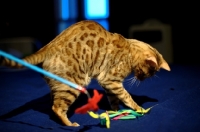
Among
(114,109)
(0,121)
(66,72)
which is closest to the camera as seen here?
(66,72)

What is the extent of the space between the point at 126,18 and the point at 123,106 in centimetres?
263

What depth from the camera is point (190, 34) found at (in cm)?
432

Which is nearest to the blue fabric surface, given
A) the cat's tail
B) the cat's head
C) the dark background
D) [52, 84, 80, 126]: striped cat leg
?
[52, 84, 80, 126]: striped cat leg

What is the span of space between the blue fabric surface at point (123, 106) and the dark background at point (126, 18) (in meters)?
1.20

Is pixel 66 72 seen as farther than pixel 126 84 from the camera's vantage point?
No

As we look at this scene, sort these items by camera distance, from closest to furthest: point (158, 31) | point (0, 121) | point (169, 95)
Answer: point (0, 121) < point (169, 95) < point (158, 31)

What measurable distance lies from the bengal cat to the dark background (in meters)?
2.28

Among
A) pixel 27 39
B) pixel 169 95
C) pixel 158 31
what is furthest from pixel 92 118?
pixel 27 39

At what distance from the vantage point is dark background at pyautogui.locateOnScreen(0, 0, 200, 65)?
4285mm

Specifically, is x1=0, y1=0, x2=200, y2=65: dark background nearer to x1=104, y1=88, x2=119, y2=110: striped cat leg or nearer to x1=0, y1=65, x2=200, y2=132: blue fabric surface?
x1=0, y1=65, x2=200, y2=132: blue fabric surface

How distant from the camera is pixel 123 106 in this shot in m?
2.17

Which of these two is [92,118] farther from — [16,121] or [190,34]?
[190,34]

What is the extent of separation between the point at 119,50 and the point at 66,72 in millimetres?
400

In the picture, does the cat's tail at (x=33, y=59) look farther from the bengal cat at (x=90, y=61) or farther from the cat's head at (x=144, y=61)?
the cat's head at (x=144, y=61)
